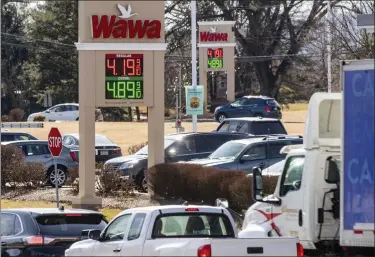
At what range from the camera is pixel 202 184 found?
2425cm

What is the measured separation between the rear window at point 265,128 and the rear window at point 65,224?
17869mm

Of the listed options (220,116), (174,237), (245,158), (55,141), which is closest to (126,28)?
(55,141)

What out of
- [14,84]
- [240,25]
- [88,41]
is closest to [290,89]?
Answer: [240,25]

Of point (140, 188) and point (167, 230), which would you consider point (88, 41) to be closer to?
point (140, 188)

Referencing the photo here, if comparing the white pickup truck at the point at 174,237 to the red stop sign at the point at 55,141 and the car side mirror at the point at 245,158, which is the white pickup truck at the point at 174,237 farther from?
the car side mirror at the point at 245,158

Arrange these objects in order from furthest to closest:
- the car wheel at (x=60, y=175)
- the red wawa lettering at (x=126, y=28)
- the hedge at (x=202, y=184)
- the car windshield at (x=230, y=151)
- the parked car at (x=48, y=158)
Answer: the parked car at (x=48, y=158) → the car wheel at (x=60, y=175) → the car windshield at (x=230, y=151) → the red wawa lettering at (x=126, y=28) → the hedge at (x=202, y=184)

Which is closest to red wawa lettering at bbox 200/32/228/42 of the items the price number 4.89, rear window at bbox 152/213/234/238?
the price number 4.89

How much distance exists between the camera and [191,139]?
30547 millimetres

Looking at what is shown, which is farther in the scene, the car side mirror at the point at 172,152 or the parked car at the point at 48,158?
the parked car at the point at 48,158

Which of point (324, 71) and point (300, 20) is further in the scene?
point (300, 20)

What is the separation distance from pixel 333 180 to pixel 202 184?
1116 centimetres

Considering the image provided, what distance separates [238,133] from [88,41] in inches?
300

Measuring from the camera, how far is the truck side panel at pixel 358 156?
11.3 metres

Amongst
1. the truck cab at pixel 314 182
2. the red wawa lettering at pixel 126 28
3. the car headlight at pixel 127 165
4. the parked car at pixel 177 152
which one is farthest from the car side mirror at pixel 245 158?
the truck cab at pixel 314 182
